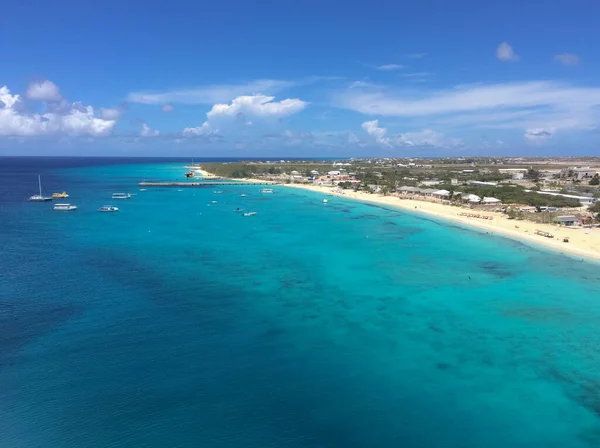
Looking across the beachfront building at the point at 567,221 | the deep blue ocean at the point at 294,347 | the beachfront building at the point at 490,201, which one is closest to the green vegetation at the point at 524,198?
the beachfront building at the point at 490,201

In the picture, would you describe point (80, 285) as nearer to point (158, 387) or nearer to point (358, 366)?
point (158, 387)

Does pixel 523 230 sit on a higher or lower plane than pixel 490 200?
lower

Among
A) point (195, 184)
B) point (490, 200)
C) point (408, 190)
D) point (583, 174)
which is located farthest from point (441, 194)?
point (195, 184)

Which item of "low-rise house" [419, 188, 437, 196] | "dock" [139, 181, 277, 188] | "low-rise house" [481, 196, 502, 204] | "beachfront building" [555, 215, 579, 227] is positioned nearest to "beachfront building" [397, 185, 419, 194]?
"low-rise house" [419, 188, 437, 196]

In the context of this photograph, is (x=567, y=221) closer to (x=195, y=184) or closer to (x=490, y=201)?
(x=490, y=201)

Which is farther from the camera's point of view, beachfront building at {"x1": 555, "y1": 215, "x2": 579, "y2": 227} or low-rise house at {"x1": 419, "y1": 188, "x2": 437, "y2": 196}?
low-rise house at {"x1": 419, "y1": 188, "x2": 437, "y2": 196}

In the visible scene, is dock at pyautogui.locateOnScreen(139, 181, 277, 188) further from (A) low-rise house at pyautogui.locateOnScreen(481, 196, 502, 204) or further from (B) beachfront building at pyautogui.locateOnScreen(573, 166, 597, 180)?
(B) beachfront building at pyautogui.locateOnScreen(573, 166, 597, 180)
